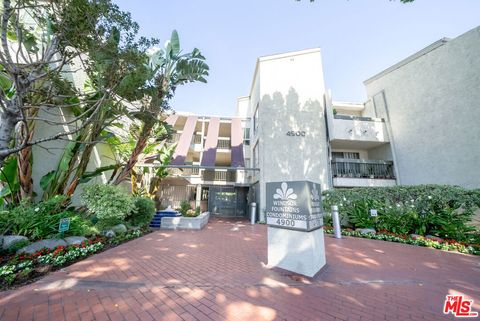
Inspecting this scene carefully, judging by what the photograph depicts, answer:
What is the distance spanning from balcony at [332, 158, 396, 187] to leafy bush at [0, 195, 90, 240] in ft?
46.8

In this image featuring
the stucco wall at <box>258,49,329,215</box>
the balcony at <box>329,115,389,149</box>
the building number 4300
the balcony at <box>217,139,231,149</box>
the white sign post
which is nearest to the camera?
the white sign post

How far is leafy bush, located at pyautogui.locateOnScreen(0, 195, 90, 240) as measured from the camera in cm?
564

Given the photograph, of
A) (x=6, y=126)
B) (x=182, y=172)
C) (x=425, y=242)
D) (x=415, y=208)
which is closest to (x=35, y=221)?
(x=6, y=126)

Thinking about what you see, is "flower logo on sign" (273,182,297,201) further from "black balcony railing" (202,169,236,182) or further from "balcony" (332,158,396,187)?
"black balcony railing" (202,169,236,182)

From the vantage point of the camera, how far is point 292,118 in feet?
44.7

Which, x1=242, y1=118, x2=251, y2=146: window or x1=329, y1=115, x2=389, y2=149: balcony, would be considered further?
x1=242, y1=118, x2=251, y2=146: window

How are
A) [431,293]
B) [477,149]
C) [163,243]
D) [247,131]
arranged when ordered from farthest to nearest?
1. [247,131]
2. [477,149]
3. [163,243]
4. [431,293]

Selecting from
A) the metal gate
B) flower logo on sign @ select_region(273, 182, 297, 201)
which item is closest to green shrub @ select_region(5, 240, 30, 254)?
flower logo on sign @ select_region(273, 182, 297, 201)

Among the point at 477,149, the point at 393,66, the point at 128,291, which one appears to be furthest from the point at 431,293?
the point at 393,66

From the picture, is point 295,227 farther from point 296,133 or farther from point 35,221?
point 296,133

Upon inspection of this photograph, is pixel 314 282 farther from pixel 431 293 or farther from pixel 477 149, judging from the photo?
pixel 477 149

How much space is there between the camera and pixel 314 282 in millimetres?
4070

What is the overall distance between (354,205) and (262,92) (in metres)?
9.59

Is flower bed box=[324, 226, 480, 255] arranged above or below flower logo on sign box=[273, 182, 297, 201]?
below
